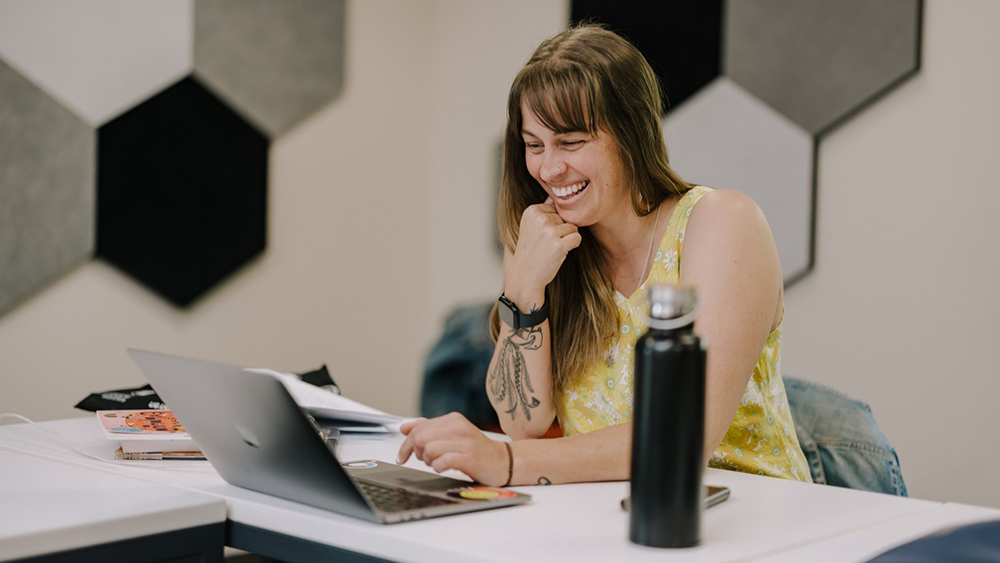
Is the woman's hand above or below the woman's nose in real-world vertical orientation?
below

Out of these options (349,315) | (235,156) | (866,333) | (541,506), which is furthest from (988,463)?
(235,156)

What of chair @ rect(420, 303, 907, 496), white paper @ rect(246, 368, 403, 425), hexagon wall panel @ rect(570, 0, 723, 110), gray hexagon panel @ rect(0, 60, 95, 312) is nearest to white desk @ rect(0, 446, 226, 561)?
white paper @ rect(246, 368, 403, 425)

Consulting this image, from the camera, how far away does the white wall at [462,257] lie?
262cm

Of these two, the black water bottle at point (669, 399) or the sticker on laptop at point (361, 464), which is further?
the sticker on laptop at point (361, 464)

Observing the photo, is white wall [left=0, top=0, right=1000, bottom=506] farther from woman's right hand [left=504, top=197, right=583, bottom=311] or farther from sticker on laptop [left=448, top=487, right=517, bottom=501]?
sticker on laptop [left=448, top=487, right=517, bottom=501]

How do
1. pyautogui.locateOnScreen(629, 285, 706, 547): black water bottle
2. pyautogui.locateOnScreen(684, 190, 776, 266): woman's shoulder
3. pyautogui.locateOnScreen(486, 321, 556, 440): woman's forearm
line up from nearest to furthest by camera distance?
pyautogui.locateOnScreen(629, 285, 706, 547): black water bottle → pyautogui.locateOnScreen(684, 190, 776, 266): woman's shoulder → pyautogui.locateOnScreen(486, 321, 556, 440): woman's forearm

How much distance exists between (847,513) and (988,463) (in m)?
1.84

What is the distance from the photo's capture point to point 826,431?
1602 mm

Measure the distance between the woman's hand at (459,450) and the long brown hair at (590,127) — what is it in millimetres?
482

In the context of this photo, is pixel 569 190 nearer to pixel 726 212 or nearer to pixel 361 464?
pixel 726 212

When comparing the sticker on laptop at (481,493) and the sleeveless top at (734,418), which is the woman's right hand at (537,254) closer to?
the sleeveless top at (734,418)

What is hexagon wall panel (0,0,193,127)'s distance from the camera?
9.20 ft

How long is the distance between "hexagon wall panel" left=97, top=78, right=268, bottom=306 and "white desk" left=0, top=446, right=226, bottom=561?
202cm

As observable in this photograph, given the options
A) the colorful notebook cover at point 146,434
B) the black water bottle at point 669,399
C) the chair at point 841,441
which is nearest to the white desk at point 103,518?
the colorful notebook cover at point 146,434
